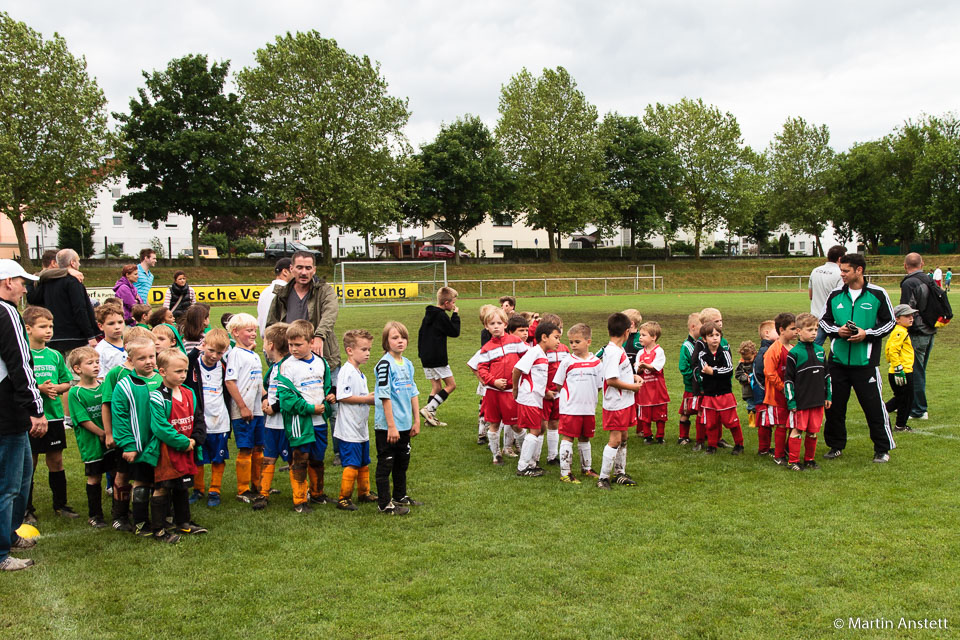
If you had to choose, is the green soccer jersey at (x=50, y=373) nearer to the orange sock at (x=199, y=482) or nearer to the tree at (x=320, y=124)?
the orange sock at (x=199, y=482)

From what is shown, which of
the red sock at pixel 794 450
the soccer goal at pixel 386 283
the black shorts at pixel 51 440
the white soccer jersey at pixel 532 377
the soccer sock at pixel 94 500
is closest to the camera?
the soccer sock at pixel 94 500

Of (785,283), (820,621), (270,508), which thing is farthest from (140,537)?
(785,283)

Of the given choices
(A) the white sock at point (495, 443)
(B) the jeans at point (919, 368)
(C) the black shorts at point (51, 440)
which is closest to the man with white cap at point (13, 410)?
(C) the black shorts at point (51, 440)

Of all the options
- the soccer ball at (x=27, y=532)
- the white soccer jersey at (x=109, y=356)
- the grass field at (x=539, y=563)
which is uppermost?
the white soccer jersey at (x=109, y=356)

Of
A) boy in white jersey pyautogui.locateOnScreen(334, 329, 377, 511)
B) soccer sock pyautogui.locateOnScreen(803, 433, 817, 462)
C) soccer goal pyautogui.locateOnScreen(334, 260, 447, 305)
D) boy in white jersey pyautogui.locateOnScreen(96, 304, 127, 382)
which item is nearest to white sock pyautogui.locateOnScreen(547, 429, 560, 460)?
boy in white jersey pyautogui.locateOnScreen(334, 329, 377, 511)

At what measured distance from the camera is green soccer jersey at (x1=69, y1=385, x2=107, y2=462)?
540 cm

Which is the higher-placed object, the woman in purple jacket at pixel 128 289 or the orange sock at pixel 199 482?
the woman in purple jacket at pixel 128 289

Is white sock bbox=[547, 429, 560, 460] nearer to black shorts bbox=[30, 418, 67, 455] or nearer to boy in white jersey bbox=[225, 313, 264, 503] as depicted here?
boy in white jersey bbox=[225, 313, 264, 503]

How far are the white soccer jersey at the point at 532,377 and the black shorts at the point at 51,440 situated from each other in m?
4.13

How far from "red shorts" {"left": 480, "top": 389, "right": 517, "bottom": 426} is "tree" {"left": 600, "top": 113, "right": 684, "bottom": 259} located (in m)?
51.1

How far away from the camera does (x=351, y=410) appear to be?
225 inches

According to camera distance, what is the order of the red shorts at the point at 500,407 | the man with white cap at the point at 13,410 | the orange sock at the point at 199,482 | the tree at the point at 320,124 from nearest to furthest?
the man with white cap at the point at 13,410, the orange sock at the point at 199,482, the red shorts at the point at 500,407, the tree at the point at 320,124

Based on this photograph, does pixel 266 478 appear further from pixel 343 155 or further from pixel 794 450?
pixel 343 155

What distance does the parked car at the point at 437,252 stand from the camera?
59.5 m
